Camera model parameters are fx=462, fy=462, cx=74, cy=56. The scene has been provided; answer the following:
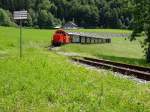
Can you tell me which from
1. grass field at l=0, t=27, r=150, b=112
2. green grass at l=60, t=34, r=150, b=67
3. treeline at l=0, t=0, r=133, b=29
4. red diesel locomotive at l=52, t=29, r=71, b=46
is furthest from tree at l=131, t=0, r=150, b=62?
treeline at l=0, t=0, r=133, b=29

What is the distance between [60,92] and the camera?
11.7m

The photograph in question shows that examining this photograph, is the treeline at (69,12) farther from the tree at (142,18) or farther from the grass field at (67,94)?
the grass field at (67,94)

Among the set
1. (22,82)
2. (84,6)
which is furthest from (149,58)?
(84,6)

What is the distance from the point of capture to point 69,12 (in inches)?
7589

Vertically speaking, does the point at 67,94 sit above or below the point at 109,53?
above

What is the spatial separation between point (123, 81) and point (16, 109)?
609 cm

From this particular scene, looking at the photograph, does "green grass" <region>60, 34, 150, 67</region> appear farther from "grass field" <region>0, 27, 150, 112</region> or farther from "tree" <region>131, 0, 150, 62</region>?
"grass field" <region>0, 27, 150, 112</region>

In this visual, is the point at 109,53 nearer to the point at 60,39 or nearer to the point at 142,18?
the point at 142,18

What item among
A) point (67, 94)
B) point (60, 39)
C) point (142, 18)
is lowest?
point (60, 39)

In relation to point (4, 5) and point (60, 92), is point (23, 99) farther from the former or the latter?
point (4, 5)

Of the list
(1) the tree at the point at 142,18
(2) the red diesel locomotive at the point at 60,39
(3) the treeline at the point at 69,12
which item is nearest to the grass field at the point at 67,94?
(1) the tree at the point at 142,18

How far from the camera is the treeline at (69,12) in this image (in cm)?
16775

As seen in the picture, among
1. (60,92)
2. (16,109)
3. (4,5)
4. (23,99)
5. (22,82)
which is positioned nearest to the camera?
(16,109)

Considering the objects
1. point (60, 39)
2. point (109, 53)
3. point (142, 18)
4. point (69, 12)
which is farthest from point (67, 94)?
point (69, 12)
